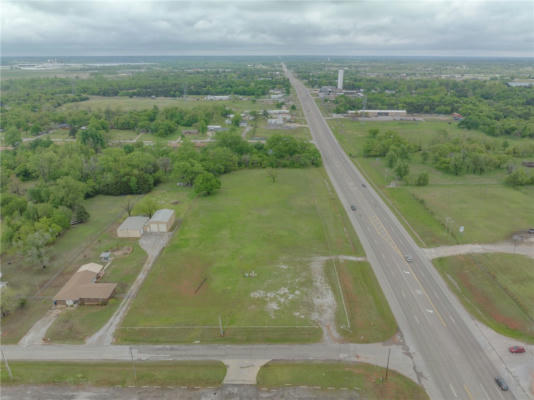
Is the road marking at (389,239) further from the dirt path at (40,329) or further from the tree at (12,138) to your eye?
the tree at (12,138)

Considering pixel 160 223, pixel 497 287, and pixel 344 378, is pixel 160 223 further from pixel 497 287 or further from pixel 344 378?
pixel 497 287

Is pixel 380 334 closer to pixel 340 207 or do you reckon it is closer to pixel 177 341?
pixel 177 341

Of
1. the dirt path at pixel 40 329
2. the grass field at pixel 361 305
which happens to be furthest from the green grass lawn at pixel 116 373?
the grass field at pixel 361 305

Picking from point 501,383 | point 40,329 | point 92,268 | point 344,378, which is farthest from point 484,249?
point 40,329

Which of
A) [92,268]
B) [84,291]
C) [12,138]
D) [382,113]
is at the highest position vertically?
[382,113]

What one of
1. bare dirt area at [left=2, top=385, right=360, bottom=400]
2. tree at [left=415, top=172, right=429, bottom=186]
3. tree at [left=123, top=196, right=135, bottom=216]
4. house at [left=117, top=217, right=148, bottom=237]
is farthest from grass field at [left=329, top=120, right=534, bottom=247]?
tree at [left=123, top=196, right=135, bottom=216]
